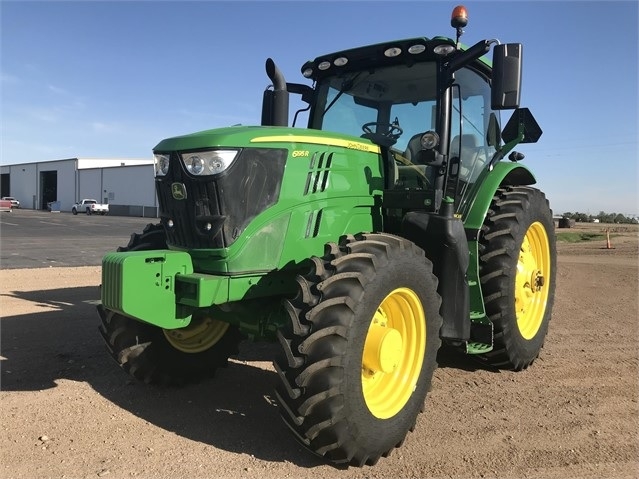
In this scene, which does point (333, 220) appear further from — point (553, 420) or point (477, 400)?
point (553, 420)

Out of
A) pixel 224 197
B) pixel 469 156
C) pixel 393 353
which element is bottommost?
pixel 393 353

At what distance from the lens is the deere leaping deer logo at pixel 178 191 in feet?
10.6

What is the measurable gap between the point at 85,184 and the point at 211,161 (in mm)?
62642

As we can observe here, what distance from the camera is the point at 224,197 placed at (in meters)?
3.08

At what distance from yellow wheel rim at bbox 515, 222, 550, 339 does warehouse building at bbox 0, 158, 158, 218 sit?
4117 centimetres

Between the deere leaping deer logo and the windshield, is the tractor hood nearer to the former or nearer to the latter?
the deere leaping deer logo

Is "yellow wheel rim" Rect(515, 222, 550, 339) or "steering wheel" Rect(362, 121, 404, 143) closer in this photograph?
"steering wheel" Rect(362, 121, 404, 143)

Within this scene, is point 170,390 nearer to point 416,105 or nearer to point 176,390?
point 176,390

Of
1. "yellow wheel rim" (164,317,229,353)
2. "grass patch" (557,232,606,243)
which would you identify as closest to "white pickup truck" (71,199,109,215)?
"grass patch" (557,232,606,243)

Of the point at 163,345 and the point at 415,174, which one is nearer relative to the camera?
the point at 163,345

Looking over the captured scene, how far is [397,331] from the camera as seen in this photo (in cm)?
327

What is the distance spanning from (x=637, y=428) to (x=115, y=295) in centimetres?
340

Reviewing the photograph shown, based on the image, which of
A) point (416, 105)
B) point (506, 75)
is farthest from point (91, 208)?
point (506, 75)

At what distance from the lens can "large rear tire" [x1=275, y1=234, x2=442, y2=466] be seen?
278 cm
